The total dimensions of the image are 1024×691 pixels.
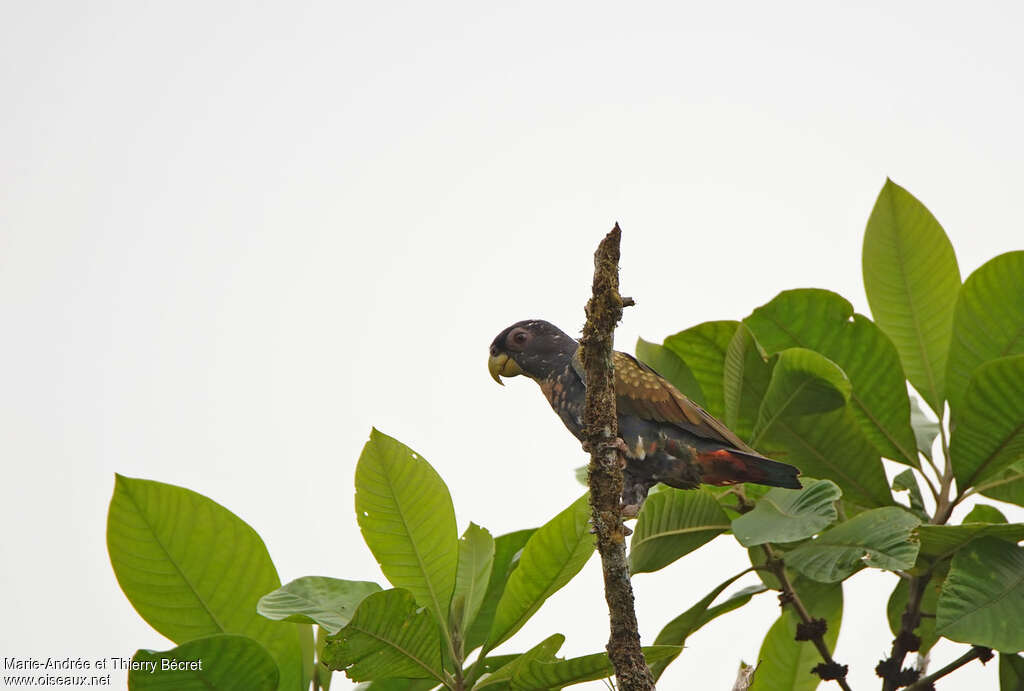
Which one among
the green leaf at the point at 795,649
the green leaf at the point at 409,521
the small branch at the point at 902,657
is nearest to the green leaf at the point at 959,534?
the small branch at the point at 902,657

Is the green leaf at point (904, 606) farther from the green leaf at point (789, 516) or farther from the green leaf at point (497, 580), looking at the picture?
the green leaf at point (497, 580)

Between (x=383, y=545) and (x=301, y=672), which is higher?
(x=383, y=545)

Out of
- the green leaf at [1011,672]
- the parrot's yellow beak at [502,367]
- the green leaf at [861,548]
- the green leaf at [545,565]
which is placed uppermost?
the parrot's yellow beak at [502,367]

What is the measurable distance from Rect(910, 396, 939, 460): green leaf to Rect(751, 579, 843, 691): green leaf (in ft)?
2.45

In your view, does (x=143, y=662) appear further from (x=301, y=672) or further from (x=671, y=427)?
(x=671, y=427)

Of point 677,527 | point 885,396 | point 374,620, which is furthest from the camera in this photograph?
point 885,396

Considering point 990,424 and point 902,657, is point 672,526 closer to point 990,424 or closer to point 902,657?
point 902,657

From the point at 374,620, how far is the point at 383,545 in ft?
1.65

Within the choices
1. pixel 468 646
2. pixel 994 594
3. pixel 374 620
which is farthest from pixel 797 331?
pixel 374 620

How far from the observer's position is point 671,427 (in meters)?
4.41

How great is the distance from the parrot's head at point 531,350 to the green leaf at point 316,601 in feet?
6.16

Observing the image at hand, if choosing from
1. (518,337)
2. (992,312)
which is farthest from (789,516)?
Result: (518,337)

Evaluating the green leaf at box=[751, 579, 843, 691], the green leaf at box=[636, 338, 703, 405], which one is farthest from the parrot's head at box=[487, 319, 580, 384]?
the green leaf at box=[751, 579, 843, 691]

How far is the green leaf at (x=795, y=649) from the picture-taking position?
438cm
